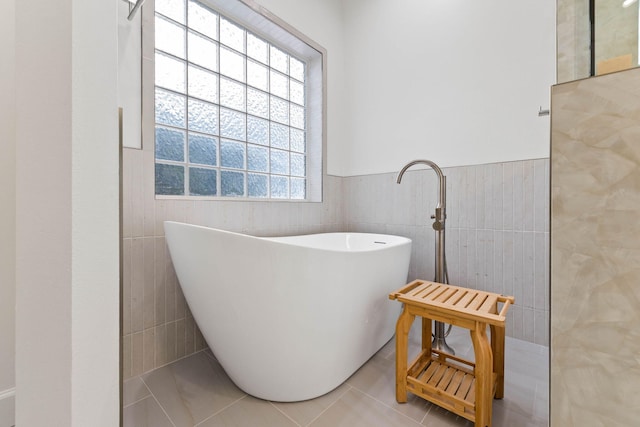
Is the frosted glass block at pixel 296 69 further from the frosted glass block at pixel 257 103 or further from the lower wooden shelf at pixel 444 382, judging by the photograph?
the lower wooden shelf at pixel 444 382

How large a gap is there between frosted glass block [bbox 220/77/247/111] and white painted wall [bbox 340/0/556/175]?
87 centimetres

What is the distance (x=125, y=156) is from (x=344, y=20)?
2290mm

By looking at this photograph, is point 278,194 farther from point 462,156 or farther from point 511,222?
point 511,222

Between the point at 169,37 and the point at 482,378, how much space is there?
2263 millimetres

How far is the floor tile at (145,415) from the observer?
3.03 ft

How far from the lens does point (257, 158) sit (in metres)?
1.99

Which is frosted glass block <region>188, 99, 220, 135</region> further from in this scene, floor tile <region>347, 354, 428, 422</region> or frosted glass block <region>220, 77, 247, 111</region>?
floor tile <region>347, 354, 428, 422</region>

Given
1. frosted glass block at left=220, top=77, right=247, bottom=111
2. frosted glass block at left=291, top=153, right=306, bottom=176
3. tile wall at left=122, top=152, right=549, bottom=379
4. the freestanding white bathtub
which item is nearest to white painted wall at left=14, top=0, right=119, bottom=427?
the freestanding white bathtub

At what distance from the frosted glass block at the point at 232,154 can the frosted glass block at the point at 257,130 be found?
4.4 inches

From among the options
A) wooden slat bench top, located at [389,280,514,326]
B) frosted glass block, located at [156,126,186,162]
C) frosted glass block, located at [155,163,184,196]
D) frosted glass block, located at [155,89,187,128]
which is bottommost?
wooden slat bench top, located at [389,280,514,326]

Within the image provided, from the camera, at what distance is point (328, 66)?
230 cm

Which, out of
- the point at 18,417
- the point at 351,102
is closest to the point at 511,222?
the point at 351,102

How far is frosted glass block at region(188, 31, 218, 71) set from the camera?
5.35 ft

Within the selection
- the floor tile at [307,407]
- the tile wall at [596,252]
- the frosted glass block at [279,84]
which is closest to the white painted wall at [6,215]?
the floor tile at [307,407]
